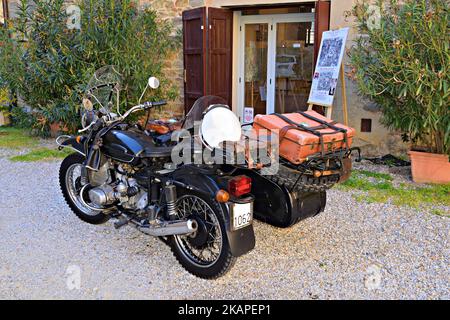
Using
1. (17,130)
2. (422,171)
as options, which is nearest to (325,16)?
(422,171)

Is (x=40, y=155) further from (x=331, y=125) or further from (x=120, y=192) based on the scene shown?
(x=331, y=125)

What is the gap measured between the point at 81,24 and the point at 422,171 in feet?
17.1

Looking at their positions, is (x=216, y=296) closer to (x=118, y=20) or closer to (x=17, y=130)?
(x=118, y=20)

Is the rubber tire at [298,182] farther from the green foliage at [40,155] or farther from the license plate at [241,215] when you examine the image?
the green foliage at [40,155]

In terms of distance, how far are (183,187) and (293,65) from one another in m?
5.10

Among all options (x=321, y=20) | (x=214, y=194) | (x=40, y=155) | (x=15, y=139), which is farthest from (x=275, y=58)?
(x=214, y=194)

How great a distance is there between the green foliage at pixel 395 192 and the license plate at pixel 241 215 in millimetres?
2092

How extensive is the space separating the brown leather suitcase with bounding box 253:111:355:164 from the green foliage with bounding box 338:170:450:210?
1.73 metres

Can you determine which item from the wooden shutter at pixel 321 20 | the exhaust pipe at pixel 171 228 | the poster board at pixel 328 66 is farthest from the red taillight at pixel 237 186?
the wooden shutter at pixel 321 20

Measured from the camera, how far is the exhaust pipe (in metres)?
2.93

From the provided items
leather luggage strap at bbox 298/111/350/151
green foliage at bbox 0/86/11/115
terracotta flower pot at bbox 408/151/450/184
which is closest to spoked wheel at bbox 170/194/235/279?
leather luggage strap at bbox 298/111/350/151

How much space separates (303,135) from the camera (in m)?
2.84

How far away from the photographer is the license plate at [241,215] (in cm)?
278

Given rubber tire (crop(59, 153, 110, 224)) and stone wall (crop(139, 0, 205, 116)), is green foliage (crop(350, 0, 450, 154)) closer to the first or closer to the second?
rubber tire (crop(59, 153, 110, 224))
